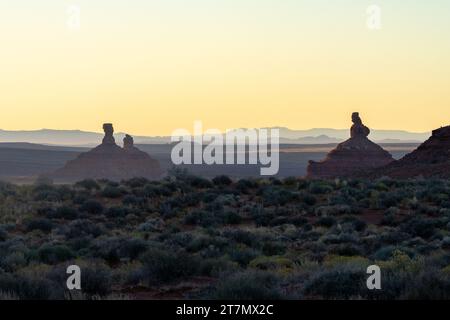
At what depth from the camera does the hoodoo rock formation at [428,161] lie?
65.2 meters

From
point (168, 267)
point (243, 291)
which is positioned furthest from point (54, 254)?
point (243, 291)

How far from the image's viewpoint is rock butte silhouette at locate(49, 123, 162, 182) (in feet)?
449

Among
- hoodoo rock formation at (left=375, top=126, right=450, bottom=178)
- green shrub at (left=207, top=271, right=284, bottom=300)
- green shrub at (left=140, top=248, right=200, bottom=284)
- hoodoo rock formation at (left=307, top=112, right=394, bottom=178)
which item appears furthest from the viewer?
hoodoo rock formation at (left=307, top=112, right=394, bottom=178)

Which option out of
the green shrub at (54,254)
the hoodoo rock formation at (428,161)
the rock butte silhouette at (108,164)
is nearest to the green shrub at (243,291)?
the green shrub at (54,254)

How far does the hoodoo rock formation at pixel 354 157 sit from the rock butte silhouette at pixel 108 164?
44394mm

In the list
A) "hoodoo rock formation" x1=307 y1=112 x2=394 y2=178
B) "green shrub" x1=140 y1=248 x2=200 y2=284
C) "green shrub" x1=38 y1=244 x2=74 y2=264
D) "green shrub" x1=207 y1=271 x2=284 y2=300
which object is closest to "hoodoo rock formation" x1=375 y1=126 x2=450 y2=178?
"hoodoo rock formation" x1=307 y1=112 x2=394 y2=178

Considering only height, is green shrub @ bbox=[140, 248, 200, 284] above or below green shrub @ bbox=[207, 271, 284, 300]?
below

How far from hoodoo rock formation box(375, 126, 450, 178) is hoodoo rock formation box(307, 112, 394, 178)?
21801 mm

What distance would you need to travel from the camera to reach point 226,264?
16.9 m

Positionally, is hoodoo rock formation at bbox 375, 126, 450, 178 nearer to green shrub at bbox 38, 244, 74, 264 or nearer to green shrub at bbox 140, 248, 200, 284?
green shrub at bbox 38, 244, 74, 264

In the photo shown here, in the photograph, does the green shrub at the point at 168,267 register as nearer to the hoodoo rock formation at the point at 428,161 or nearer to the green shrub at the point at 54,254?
the green shrub at the point at 54,254

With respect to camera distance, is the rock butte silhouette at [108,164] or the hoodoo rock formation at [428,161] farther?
the rock butte silhouette at [108,164]

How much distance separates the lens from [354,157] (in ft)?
339
